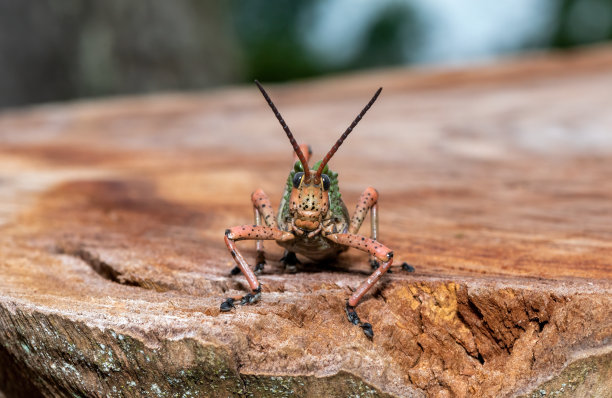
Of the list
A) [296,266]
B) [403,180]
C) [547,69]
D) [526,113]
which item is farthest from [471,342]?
[547,69]

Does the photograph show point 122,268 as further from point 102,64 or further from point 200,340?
point 102,64

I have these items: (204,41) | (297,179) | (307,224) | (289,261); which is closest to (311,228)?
(307,224)

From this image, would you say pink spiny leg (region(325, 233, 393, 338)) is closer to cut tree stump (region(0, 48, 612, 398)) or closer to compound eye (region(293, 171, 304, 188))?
cut tree stump (region(0, 48, 612, 398))

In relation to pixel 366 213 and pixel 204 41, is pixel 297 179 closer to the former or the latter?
pixel 366 213

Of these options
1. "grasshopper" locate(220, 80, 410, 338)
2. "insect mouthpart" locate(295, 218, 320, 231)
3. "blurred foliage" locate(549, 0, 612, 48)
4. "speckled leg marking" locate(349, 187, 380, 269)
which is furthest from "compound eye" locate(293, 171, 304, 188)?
"blurred foliage" locate(549, 0, 612, 48)

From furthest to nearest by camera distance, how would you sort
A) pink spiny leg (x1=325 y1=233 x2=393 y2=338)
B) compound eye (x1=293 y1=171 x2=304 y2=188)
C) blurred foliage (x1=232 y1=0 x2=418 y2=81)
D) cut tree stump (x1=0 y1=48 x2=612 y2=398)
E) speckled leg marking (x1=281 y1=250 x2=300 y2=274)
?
blurred foliage (x1=232 y1=0 x2=418 y2=81)
speckled leg marking (x1=281 y1=250 x2=300 y2=274)
compound eye (x1=293 y1=171 x2=304 y2=188)
pink spiny leg (x1=325 y1=233 x2=393 y2=338)
cut tree stump (x1=0 y1=48 x2=612 y2=398)

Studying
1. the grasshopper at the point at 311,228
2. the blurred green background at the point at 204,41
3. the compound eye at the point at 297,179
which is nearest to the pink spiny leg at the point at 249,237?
the grasshopper at the point at 311,228

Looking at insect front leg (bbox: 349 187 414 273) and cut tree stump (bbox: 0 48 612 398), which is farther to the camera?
insect front leg (bbox: 349 187 414 273)
